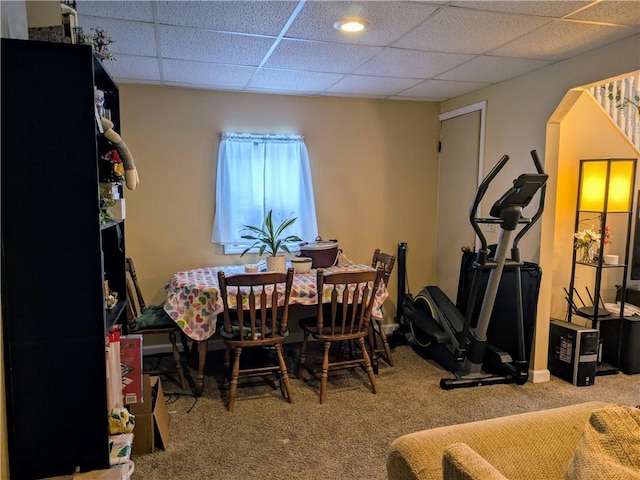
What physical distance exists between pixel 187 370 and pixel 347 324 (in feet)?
4.30

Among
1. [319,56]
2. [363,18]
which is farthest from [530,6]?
[319,56]

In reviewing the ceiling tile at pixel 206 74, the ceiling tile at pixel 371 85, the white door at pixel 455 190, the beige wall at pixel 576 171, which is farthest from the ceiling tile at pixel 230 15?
the beige wall at pixel 576 171

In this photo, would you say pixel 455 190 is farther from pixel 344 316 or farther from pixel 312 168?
pixel 344 316

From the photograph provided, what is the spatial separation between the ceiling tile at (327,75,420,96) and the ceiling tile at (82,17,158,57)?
1.48 metres

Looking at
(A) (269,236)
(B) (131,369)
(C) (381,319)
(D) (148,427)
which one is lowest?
(D) (148,427)

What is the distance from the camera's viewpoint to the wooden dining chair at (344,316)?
9.99ft

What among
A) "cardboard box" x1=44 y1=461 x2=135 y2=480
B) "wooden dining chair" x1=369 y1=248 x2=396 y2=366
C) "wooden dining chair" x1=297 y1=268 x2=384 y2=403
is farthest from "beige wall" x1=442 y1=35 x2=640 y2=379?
"cardboard box" x1=44 y1=461 x2=135 y2=480

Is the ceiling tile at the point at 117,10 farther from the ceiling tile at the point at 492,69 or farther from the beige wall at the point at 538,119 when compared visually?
the beige wall at the point at 538,119

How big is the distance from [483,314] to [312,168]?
6.63 feet

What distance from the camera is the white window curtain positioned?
402cm

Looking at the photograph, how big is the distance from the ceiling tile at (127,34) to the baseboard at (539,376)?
3430 millimetres

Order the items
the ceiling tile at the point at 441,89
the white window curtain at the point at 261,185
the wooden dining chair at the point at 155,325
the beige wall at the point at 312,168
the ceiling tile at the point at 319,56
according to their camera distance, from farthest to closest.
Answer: the white window curtain at the point at 261,185
the beige wall at the point at 312,168
the ceiling tile at the point at 441,89
the wooden dining chair at the point at 155,325
the ceiling tile at the point at 319,56

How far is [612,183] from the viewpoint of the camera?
11.4 feet

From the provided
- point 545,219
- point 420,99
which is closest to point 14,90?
point 545,219
